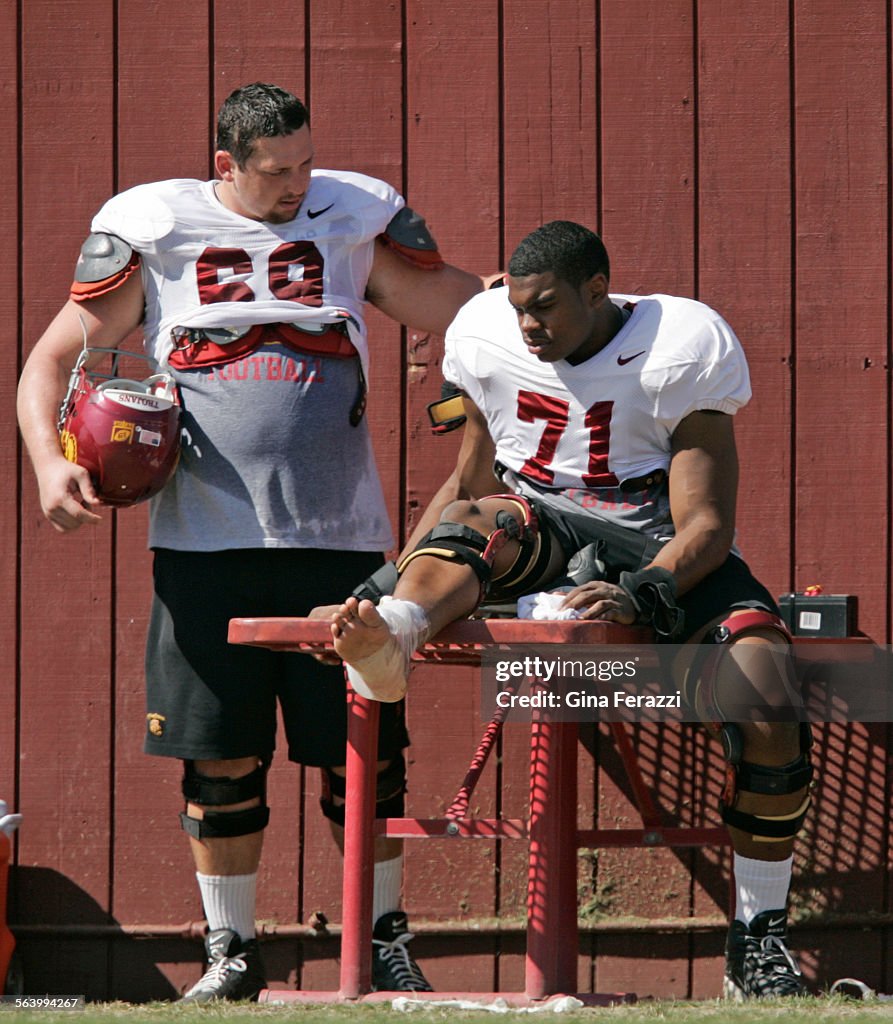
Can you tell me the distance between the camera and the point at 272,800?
395 cm

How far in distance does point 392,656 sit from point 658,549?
0.74 meters

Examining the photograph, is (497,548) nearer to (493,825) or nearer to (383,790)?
(493,825)

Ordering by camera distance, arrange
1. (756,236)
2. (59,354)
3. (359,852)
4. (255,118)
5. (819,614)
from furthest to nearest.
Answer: (756,236), (819,614), (59,354), (255,118), (359,852)

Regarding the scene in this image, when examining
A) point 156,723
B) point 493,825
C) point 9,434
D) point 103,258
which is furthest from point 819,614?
point 9,434

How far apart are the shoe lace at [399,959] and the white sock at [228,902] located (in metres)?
0.28

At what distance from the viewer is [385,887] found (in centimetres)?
327

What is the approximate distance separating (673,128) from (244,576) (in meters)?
1.65

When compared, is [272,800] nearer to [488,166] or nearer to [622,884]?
[622,884]

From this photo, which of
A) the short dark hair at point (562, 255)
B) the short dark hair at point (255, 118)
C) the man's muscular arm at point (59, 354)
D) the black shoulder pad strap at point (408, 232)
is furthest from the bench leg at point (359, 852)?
the short dark hair at point (255, 118)

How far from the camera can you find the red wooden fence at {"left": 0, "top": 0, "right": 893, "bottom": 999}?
3910 millimetres

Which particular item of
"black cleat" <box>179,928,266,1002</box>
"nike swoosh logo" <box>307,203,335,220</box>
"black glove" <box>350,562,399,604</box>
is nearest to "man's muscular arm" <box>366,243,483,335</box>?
"nike swoosh logo" <box>307,203,335,220</box>

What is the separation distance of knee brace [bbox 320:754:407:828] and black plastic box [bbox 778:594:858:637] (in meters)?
1.03

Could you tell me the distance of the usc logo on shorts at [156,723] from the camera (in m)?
3.24

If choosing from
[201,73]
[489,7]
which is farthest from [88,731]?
[489,7]
